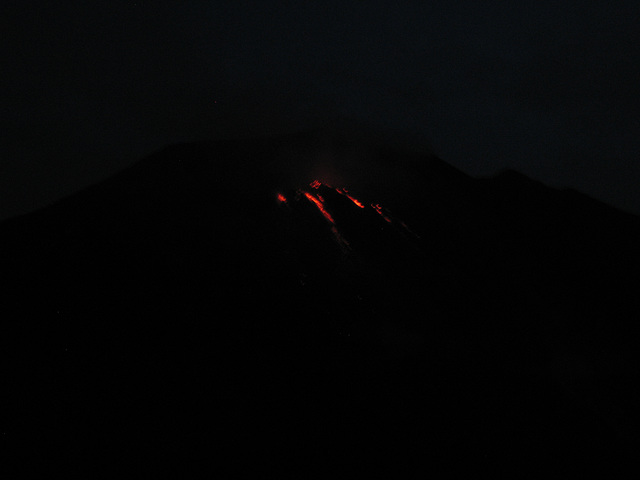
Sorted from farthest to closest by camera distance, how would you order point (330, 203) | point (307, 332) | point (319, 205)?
point (330, 203) < point (319, 205) < point (307, 332)

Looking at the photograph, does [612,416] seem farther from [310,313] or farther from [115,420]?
[115,420]

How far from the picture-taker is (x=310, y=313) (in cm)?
1179

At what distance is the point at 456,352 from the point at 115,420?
7.52 meters

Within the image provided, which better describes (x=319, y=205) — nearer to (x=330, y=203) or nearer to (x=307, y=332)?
(x=330, y=203)

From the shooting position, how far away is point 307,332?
11.2 m

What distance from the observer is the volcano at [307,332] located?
8703 mm

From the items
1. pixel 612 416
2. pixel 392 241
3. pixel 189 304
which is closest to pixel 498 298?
pixel 392 241

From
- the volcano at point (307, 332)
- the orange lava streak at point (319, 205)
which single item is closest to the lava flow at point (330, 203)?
the orange lava streak at point (319, 205)

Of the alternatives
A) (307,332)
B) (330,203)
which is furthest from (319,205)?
(307,332)

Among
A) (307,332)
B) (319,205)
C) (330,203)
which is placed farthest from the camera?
(330,203)

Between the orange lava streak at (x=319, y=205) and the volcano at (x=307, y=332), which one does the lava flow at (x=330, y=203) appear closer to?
the orange lava streak at (x=319, y=205)

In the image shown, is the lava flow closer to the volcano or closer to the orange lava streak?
the orange lava streak

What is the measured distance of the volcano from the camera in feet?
28.6

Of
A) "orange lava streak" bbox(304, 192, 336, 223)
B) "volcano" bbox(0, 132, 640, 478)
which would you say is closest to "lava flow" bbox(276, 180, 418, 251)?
"orange lava streak" bbox(304, 192, 336, 223)
